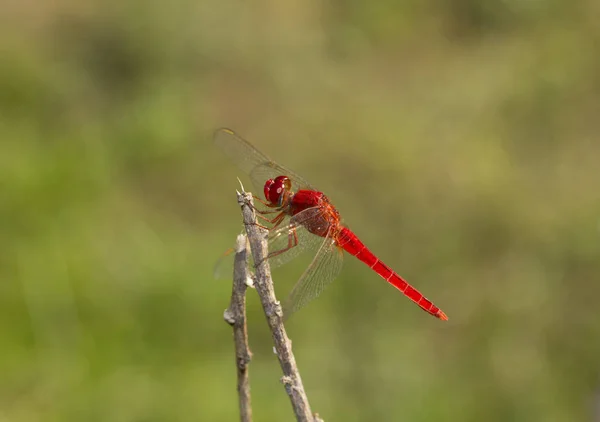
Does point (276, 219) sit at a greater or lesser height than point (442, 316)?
greater

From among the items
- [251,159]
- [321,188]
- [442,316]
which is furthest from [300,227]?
[321,188]

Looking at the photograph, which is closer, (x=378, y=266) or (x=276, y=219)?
(x=276, y=219)

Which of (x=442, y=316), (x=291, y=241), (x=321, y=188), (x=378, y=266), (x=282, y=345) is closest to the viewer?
(x=282, y=345)

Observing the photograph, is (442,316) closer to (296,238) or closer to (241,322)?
(296,238)

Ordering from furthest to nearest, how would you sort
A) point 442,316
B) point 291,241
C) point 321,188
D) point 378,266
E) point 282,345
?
point 321,188, point 378,266, point 442,316, point 291,241, point 282,345

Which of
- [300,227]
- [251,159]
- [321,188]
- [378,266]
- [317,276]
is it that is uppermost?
[321,188]

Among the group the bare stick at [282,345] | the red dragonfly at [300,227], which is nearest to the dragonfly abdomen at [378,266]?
the red dragonfly at [300,227]

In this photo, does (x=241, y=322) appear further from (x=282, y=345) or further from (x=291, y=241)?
(x=291, y=241)

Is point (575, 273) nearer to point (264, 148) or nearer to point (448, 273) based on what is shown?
point (448, 273)
